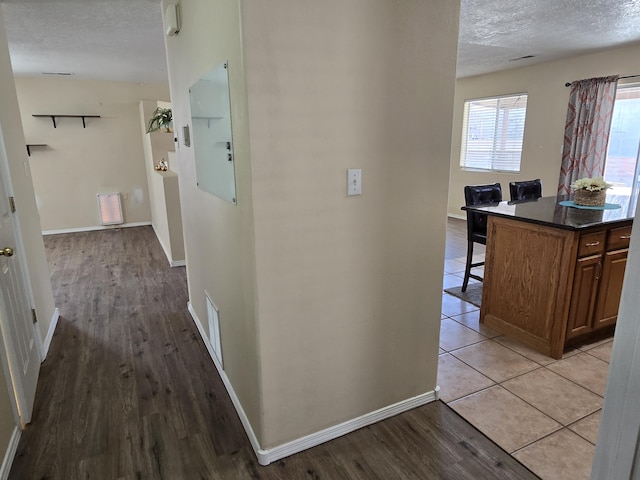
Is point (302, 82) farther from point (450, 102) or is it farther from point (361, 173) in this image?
point (450, 102)

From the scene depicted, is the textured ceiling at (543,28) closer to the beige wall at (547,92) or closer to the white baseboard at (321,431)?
the beige wall at (547,92)

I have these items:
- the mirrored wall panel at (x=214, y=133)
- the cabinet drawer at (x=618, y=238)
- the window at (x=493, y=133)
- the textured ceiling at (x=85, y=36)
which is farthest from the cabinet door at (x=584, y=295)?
the window at (x=493, y=133)

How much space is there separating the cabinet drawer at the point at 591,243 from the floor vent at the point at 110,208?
6802 mm

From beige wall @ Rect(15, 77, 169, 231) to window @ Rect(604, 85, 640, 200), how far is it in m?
6.77

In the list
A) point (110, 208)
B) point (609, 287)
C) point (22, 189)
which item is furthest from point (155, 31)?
point (609, 287)

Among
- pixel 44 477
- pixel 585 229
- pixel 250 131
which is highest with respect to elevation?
pixel 250 131

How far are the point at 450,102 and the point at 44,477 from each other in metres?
2.47

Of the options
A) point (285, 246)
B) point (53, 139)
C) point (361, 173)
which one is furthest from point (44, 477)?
point (53, 139)

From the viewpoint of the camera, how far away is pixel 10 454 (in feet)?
5.94

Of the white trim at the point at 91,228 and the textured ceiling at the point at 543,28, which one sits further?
the white trim at the point at 91,228

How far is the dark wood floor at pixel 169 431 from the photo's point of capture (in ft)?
5.81

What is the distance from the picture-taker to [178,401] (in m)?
2.25

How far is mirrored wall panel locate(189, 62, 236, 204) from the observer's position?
1.67 meters

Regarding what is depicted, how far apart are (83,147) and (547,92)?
719 centimetres
